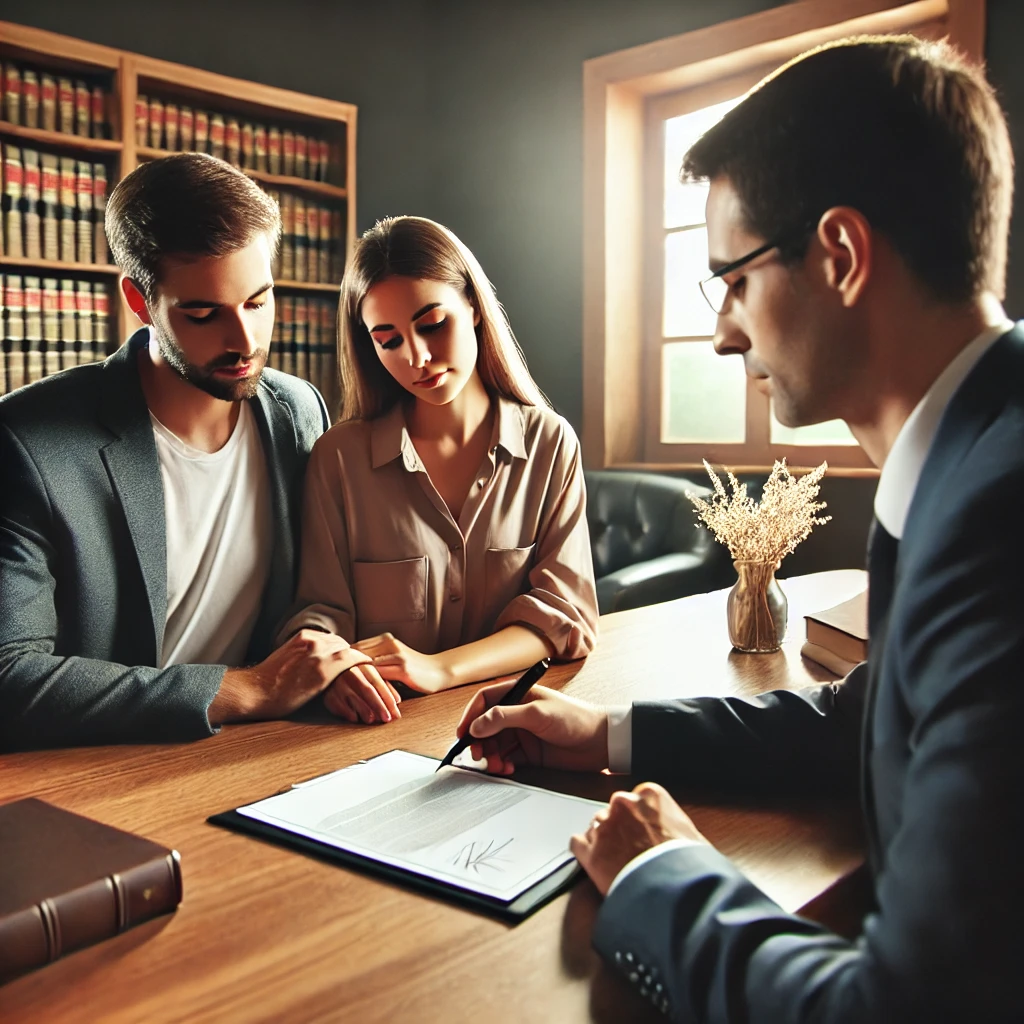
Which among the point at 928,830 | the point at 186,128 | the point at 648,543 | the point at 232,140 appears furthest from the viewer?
the point at 232,140

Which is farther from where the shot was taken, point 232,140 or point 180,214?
point 232,140

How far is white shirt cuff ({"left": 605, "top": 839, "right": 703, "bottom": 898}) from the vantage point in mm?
804

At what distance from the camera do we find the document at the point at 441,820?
90 cm

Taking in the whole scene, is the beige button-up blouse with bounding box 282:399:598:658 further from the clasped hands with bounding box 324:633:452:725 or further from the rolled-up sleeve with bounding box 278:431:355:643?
the clasped hands with bounding box 324:633:452:725

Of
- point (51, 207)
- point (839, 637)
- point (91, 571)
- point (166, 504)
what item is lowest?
point (839, 637)

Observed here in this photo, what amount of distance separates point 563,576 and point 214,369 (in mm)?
715

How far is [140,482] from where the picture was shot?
1.65 metres

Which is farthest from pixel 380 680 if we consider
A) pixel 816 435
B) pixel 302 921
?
pixel 816 435

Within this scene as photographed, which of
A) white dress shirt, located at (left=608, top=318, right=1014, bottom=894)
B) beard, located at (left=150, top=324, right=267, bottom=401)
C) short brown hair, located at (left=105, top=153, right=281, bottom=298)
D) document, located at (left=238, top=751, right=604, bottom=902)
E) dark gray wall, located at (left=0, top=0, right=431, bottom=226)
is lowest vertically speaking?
document, located at (left=238, top=751, right=604, bottom=902)

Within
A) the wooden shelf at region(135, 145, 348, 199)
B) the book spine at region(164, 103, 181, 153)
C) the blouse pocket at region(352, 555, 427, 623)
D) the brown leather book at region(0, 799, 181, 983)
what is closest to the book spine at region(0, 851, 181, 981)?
the brown leather book at region(0, 799, 181, 983)

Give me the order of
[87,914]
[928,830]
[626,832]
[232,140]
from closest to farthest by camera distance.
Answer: [928,830] < [87,914] < [626,832] < [232,140]

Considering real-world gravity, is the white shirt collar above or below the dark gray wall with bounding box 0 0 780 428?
below

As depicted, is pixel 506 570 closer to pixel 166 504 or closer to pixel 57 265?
pixel 166 504
